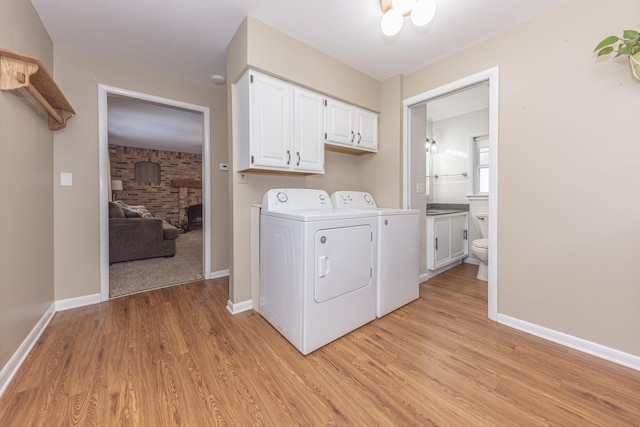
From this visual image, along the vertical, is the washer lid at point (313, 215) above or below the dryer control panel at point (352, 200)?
below

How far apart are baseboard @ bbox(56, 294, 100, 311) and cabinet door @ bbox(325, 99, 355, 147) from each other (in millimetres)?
2624

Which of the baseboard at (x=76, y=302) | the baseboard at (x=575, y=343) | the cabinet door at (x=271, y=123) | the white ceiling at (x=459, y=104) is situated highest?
the white ceiling at (x=459, y=104)

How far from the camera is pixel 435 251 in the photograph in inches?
120

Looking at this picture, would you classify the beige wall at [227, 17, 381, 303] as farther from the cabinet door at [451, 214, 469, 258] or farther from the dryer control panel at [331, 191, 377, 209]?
the cabinet door at [451, 214, 469, 258]

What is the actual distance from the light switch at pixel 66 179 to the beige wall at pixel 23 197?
Result: 159 mm

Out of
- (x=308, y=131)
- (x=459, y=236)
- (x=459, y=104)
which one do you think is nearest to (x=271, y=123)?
(x=308, y=131)

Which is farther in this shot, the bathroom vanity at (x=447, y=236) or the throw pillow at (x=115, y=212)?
the throw pillow at (x=115, y=212)

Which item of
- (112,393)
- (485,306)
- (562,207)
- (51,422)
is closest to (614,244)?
(562,207)

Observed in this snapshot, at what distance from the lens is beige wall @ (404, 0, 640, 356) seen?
1462 millimetres

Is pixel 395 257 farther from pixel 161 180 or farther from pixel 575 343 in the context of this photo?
pixel 161 180

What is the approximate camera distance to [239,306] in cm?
212

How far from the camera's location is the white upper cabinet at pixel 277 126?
188 centimetres

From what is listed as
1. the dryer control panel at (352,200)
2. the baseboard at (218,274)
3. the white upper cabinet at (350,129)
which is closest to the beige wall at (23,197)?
the baseboard at (218,274)

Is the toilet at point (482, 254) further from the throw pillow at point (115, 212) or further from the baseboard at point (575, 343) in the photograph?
the throw pillow at point (115, 212)
